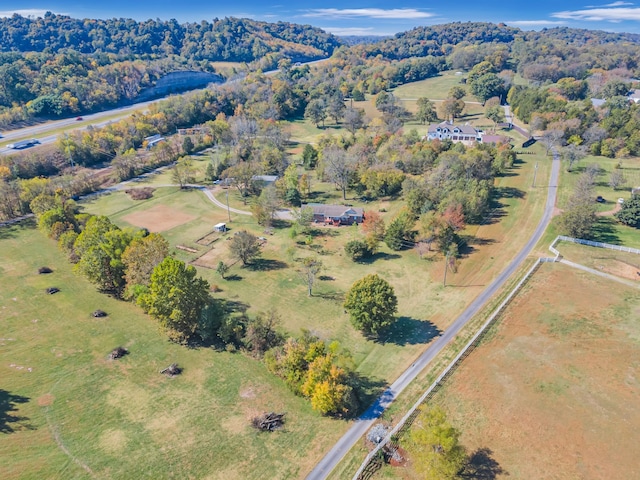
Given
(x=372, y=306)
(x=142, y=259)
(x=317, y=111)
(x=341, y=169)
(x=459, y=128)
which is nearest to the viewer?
(x=372, y=306)

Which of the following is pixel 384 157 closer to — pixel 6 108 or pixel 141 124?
pixel 141 124

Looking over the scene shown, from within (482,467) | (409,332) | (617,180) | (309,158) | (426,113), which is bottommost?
(482,467)

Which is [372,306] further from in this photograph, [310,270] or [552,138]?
[552,138]

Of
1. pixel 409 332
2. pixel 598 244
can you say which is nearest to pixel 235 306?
pixel 409 332

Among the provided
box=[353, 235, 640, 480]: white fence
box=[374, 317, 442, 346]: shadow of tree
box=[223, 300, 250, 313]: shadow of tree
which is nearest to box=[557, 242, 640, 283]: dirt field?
box=[353, 235, 640, 480]: white fence

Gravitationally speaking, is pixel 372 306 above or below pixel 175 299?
A: below

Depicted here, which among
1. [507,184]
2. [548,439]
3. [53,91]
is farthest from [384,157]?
[53,91]

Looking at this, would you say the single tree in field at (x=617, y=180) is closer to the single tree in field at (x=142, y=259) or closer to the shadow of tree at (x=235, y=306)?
the shadow of tree at (x=235, y=306)
